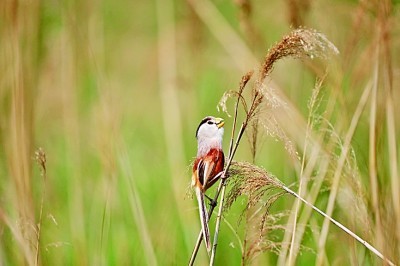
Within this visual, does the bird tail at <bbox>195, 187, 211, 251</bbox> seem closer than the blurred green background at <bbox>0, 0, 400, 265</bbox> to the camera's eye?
Yes

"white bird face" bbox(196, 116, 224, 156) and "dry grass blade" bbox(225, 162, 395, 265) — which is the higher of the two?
"white bird face" bbox(196, 116, 224, 156)

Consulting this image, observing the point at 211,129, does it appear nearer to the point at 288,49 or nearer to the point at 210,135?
the point at 210,135

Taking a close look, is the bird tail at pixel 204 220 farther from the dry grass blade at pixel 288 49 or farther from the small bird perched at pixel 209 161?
the dry grass blade at pixel 288 49

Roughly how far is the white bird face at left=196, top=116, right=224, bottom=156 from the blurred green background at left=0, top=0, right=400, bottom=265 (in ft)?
0.17

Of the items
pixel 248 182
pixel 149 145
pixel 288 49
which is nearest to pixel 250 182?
pixel 248 182

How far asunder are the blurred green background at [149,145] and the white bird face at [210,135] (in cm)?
5

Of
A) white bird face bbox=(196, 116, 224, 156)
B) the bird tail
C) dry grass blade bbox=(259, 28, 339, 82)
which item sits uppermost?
dry grass blade bbox=(259, 28, 339, 82)

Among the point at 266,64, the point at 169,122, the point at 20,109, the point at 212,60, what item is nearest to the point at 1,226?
the point at 20,109

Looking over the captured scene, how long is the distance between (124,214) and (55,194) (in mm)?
178

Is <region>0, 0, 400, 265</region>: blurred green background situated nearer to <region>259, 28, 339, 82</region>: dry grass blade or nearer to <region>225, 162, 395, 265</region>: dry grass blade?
<region>225, 162, 395, 265</region>: dry grass blade

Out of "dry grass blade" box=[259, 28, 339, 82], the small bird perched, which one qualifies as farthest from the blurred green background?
"dry grass blade" box=[259, 28, 339, 82]

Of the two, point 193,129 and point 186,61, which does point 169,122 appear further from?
point 186,61

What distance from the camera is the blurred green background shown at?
55.7 inches

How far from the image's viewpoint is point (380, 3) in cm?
150
